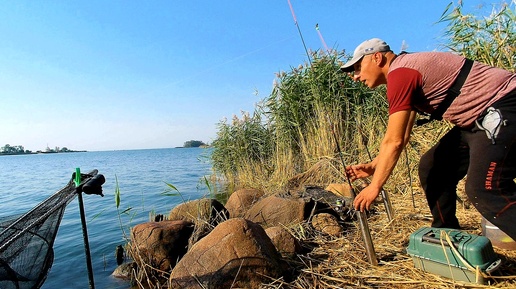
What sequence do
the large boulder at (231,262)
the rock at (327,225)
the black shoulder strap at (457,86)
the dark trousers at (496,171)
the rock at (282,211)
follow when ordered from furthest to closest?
the rock at (282,211) < the rock at (327,225) < the large boulder at (231,262) < the black shoulder strap at (457,86) < the dark trousers at (496,171)

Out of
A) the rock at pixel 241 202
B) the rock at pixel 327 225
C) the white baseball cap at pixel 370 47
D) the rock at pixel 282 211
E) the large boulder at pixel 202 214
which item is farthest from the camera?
the rock at pixel 241 202

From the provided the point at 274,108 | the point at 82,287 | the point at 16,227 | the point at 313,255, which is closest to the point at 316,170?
the point at 274,108

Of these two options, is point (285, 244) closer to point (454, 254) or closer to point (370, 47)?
point (454, 254)

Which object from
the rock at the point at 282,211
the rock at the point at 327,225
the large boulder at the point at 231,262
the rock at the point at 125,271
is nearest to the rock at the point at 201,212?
the rock at the point at 282,211

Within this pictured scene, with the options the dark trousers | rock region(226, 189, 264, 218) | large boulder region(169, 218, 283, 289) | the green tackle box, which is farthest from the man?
rock region(226, 189, 264, 218)

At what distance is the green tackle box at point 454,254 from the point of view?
1927 mm

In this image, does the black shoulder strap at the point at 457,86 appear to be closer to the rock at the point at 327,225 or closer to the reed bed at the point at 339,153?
the reed bed at the point at 339,153

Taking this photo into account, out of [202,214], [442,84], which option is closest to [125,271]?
[202,214]

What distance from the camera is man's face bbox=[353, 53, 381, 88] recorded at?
210 centimetres

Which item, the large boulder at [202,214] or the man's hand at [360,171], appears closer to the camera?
the man's hand at [360,171]

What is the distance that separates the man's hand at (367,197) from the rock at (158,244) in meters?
2.42

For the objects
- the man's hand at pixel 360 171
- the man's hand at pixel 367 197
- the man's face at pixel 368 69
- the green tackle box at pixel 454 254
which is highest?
the man's face at pixel 368 69

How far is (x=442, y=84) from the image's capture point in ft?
6.32

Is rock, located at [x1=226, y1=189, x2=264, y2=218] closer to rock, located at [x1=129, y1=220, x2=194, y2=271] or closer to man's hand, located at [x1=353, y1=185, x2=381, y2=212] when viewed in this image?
rock, located at [x1=129, y1=220, x2=194, y2=271]
